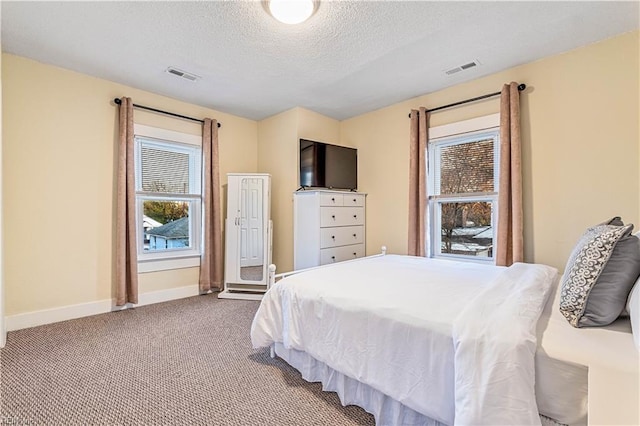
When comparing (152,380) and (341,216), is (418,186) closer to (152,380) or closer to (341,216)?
(341,216)

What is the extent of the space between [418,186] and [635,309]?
7.76 feet

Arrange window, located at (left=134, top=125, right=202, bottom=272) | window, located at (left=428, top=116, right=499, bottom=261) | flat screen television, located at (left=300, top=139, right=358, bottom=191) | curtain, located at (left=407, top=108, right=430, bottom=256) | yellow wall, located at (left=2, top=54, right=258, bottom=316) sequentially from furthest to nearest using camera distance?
flat screen television, located at (left=300, top=139, right=358, bottom=191), window, located at (left=134, top=125, right=202, bottom=272), curtain, located at (left=407, top=108, right=430, bottom=256), window, located at (left=428, top=116, right=499, bottom=261), yellow wall, located at (left=2, top=54, right=258, bottom=316)

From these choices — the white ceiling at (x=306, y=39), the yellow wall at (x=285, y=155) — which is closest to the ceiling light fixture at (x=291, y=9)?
the white ceiling at (x=306, y=39)

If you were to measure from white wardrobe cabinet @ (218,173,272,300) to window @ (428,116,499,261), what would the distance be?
2084 mm

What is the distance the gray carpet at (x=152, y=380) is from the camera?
1505 mm

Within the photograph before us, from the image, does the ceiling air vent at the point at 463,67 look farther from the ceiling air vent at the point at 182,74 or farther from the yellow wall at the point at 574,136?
the ceiling air vent at the point at 182,74

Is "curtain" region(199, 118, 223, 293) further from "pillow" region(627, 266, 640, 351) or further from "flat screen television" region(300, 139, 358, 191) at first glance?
"pillow" region(627, 266, 640, 351)

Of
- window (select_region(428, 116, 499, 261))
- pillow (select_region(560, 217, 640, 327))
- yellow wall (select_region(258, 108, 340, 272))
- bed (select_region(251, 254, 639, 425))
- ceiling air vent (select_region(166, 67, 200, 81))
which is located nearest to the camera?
bed (select_region(251, 254, 639, 425))

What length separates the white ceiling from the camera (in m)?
2.01

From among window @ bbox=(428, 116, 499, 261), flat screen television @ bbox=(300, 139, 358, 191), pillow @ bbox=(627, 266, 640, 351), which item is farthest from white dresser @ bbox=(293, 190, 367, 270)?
pillow @ bbox=(627, 266, 640, 351)

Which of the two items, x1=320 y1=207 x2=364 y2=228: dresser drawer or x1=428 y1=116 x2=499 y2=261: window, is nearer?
x1=428 y1=116 x2=499 y2=261: window

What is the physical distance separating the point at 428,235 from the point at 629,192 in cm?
163

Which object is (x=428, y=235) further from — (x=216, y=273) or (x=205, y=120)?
(x=205, y=120)

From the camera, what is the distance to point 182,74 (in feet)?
9.75
